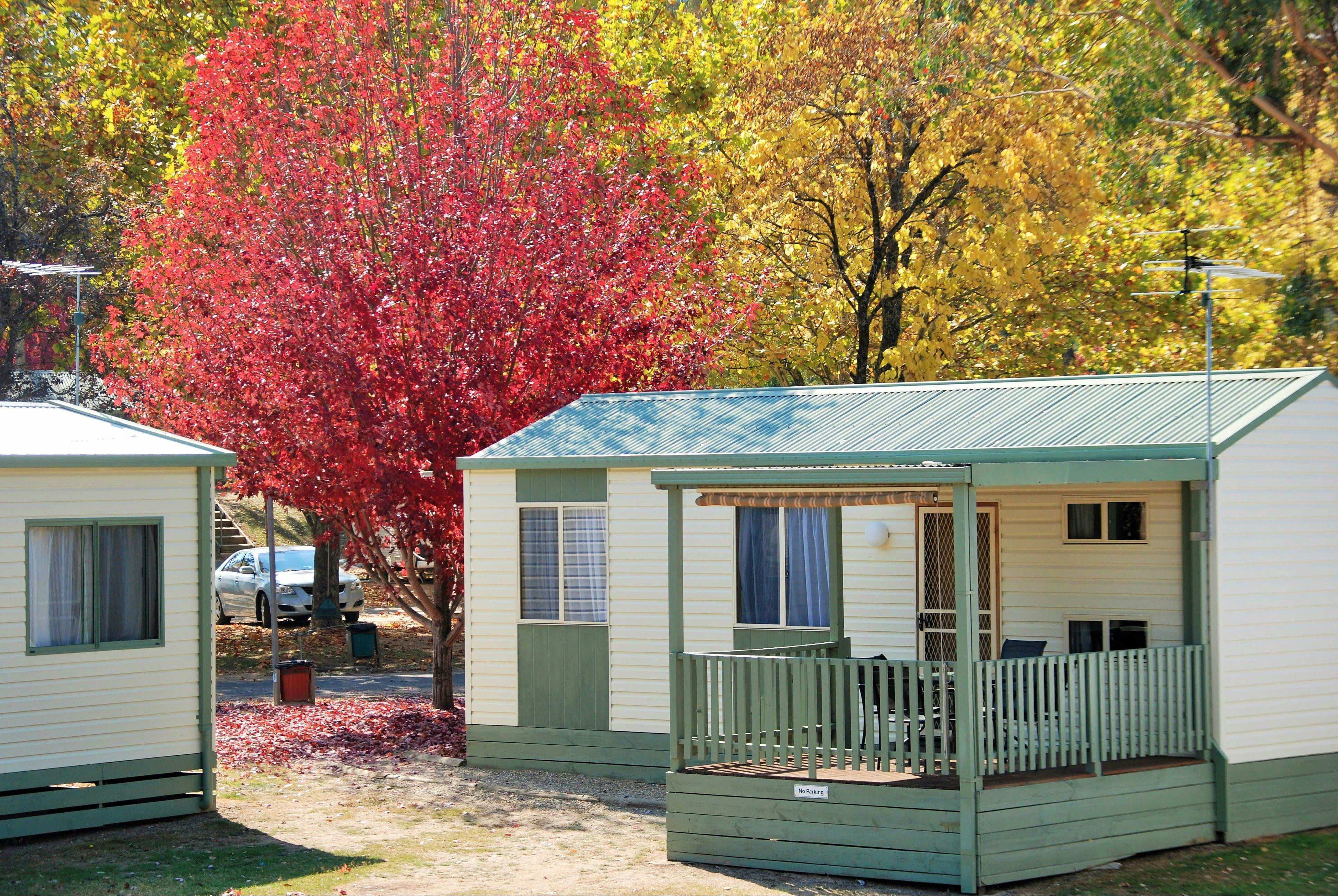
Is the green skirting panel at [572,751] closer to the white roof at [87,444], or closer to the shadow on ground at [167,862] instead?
the shadow on ground at [167,862]

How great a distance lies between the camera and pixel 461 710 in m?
16.4

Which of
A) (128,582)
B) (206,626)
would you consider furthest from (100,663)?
(206,626)

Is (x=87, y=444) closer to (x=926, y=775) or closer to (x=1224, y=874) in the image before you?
(x=926, y=775)

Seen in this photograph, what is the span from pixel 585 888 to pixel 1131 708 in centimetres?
417

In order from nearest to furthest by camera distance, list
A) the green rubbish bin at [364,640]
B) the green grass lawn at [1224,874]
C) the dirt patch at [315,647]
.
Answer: the green grass lawn at [1224,874] → the green rubbish bin at [364,640] → the dirt patch at [315,647]

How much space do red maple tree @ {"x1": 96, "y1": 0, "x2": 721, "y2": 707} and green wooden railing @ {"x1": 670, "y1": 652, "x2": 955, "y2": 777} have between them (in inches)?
212

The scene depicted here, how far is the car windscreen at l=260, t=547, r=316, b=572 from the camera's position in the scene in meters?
24.9

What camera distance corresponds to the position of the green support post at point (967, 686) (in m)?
8.95

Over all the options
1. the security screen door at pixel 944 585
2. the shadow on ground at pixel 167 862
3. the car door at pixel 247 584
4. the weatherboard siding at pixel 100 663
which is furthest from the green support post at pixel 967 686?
the car door at pixel 247 584

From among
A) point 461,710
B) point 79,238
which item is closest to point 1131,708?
point 461,710

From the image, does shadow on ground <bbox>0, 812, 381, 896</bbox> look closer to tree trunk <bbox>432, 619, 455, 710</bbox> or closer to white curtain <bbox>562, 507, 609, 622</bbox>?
white curtain <bbox>562, 507, 609, 622</bbox>

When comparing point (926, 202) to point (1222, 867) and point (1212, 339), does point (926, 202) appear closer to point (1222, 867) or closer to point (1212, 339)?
point (1212, 339)

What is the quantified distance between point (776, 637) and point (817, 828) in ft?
9.70

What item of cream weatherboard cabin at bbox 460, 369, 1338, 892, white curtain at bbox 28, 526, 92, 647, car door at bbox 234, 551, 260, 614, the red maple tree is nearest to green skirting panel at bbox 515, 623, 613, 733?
cream weatherboard cabin at bbox 460, 369, 1338, 892
